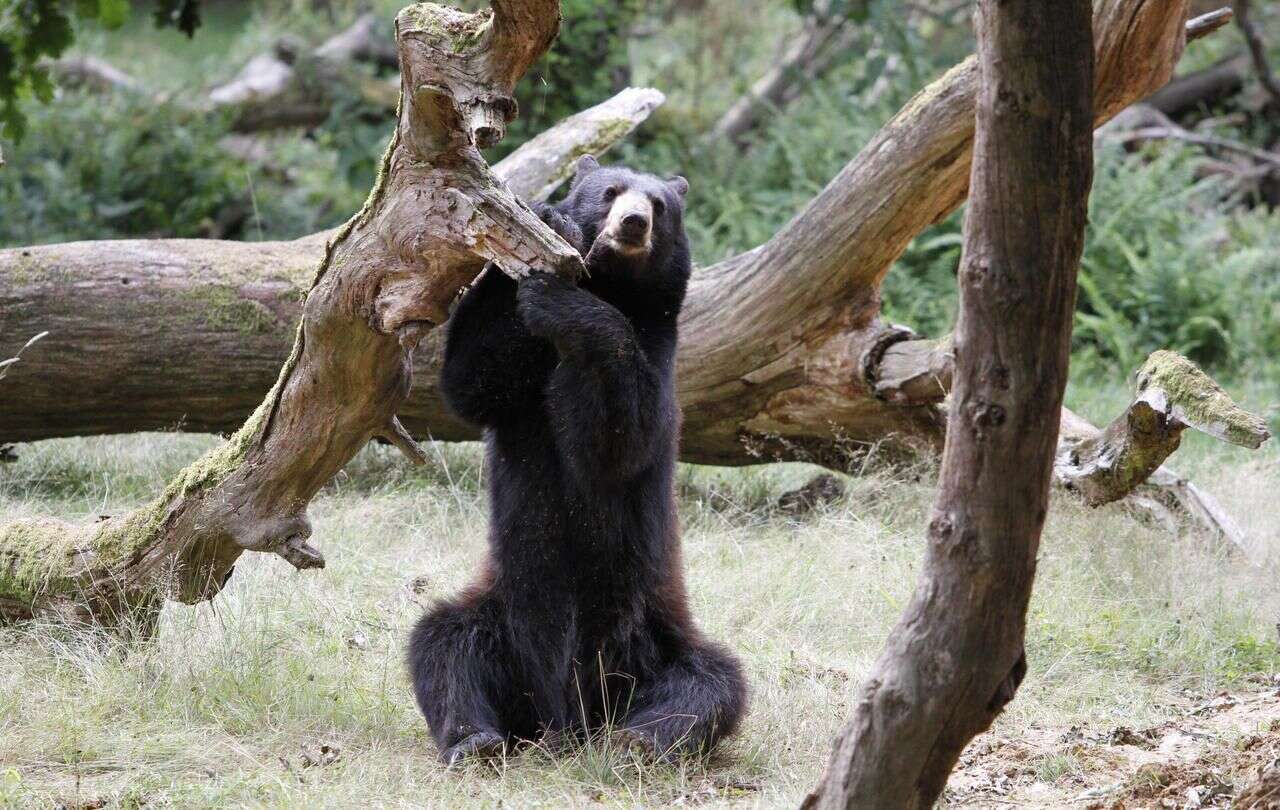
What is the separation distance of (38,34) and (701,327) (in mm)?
5002

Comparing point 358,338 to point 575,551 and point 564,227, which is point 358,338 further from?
point 575,551

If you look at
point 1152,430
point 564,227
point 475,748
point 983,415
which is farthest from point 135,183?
point 983,415

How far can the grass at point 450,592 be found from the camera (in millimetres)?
4277

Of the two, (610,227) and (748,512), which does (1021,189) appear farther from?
(748,512)

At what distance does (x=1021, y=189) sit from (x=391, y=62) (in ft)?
38.4

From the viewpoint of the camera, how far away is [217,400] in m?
7.32

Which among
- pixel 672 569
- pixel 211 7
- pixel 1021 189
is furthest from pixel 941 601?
pixel 211 7

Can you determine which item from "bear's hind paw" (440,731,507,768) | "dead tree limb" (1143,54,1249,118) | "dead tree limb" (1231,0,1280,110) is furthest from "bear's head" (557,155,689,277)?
"dead tree limb" (1143,54,1249,118)

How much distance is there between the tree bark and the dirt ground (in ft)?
7.76

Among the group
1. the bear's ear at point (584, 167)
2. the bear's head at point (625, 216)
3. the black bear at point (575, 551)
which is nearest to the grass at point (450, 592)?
the black bear at point (575, 551)

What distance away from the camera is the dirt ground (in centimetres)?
400

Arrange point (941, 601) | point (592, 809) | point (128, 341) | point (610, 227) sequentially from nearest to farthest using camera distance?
point (941, 601), point (592, 809), point (610, 227), point (128, 341)

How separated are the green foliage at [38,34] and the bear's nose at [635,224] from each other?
2.15m

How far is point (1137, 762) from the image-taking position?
4.57 metres
